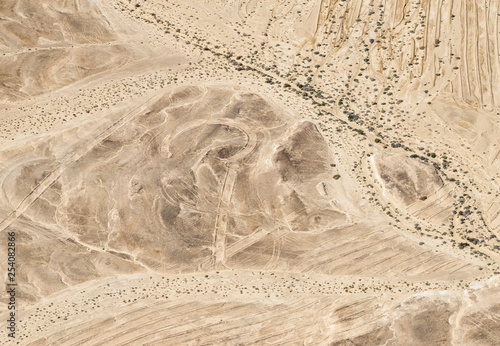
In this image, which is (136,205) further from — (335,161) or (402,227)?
→ (402,227)

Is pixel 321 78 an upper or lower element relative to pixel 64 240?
upper

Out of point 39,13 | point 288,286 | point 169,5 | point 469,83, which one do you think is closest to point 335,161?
point 288,286

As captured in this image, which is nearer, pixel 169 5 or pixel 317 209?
pixel 317 209

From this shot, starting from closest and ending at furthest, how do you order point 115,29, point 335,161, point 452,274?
point 452,274 → point 335,161 → point 115,29

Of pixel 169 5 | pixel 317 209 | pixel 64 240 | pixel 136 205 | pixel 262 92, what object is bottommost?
pixel 64 240

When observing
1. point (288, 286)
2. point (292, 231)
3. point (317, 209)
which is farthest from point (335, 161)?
point (288, 286)

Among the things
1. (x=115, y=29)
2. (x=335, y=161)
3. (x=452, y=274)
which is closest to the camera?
(x=452, y=274)
